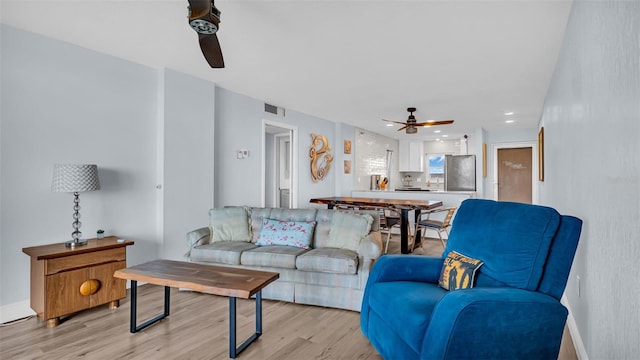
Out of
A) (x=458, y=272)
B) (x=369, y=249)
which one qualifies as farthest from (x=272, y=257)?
(x=458, y=272)

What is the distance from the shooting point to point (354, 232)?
3.20 metres

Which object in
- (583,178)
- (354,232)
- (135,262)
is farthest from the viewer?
(135,262)

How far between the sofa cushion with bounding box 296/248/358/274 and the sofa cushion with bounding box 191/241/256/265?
2.06ft

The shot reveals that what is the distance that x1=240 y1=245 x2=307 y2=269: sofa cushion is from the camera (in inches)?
119

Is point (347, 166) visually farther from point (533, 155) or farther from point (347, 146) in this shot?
point (533, 155)

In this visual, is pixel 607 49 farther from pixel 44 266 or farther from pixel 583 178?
pixel 44 266

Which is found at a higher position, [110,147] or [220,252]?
[110,147]

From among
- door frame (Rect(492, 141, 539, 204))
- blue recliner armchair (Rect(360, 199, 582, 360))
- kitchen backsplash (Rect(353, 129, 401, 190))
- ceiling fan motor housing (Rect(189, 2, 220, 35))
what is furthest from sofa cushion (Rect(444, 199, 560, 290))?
door frame (Rect(492, 141, 539, 204))

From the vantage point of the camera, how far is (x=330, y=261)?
2893 millimetres

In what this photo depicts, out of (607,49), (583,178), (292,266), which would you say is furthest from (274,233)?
(607,49)

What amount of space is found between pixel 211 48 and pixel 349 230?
199 centimetres

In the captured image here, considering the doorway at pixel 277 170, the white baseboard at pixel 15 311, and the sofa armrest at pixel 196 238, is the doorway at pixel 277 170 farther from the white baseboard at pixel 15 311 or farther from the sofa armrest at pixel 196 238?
the white baseboard at pixel 15 311

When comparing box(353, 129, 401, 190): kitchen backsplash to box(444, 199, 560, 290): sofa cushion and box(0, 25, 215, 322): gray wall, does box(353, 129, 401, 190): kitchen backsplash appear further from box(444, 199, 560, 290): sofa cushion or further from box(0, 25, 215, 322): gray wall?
box(444, 199, 560, 290): sofa cushion

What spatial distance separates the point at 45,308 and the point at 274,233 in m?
1.91
